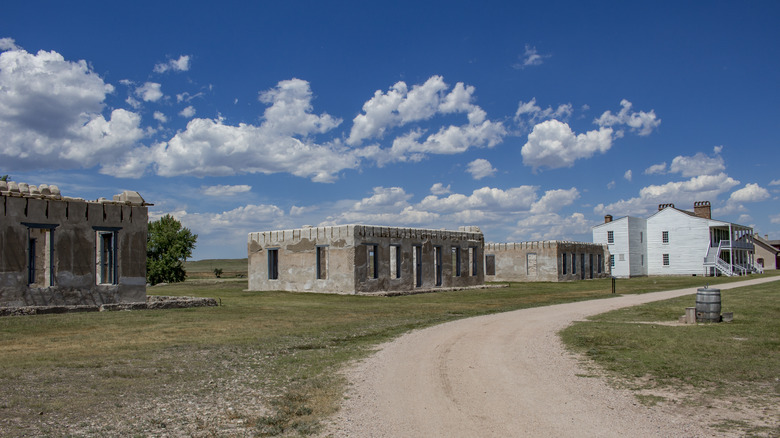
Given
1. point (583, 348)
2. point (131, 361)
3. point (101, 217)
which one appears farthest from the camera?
point (101, 217)

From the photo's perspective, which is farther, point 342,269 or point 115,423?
point 342,269

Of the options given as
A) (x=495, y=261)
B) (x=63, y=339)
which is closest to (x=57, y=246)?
(x=63, y=339)

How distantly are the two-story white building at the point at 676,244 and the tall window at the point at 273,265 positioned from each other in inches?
1428

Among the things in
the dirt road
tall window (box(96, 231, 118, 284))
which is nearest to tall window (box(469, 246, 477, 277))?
tall window (box(96, 231, 118, 284))

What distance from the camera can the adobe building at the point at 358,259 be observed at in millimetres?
30562

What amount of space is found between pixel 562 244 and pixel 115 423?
151 feet

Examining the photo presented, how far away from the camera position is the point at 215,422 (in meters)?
6.51

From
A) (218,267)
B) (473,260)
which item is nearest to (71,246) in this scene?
(473,260)

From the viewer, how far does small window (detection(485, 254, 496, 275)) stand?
5131 cm

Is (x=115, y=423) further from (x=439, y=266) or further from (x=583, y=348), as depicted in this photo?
(x=439, y=266)

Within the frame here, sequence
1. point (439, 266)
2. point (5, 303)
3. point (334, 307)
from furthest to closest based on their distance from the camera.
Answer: point (439, 266) < point (334, 307) < point (5, 303)

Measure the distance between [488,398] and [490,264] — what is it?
148ft

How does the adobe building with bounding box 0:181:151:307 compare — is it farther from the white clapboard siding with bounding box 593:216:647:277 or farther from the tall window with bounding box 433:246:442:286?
the white clapboard siding with bounding box 593:216:647:277

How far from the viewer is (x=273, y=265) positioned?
116 feet
